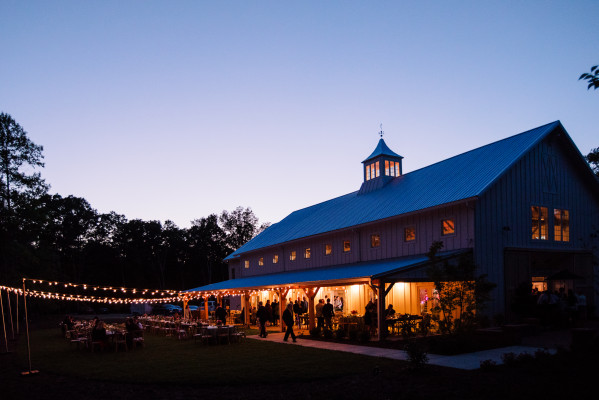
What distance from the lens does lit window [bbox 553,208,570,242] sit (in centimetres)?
Result: 2223

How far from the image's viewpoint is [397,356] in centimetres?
1417

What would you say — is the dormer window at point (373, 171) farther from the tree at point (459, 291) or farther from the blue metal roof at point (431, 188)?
the tree at point (459, 291)

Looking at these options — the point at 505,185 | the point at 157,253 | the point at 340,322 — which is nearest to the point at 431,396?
the point at 340,322

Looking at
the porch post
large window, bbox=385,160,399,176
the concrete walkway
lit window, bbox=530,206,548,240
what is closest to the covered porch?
the porch post

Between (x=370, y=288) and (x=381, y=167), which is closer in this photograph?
(x=370, y=288)

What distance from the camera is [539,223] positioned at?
21703 millimetres

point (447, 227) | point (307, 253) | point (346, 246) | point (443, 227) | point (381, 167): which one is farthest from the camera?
point (307, 253)

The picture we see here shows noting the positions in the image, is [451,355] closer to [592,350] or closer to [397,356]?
[397,356]

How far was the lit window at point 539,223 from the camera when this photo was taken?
21.5 metres

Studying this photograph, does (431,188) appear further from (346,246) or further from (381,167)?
(381,167)

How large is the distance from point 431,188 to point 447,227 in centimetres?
305

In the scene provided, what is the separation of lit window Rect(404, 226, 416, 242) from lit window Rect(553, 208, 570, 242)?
21.1 ft

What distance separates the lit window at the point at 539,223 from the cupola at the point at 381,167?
10074 mm

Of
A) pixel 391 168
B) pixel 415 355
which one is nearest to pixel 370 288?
pixel 391 168
